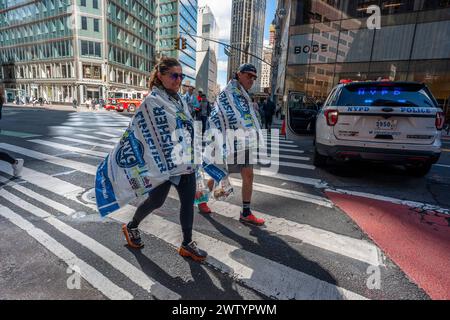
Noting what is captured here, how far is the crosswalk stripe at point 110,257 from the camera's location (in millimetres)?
2138

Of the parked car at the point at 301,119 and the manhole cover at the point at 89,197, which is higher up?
the parked car at the point at 301,119

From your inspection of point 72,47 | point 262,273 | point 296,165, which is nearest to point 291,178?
point 296,165

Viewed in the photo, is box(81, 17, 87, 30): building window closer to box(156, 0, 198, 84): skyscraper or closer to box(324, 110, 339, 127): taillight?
box(156, 0, 198, 84): skyscraper

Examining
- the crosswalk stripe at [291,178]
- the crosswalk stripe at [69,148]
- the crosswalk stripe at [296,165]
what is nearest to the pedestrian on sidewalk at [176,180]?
the crosswalk stripe at [291,178]

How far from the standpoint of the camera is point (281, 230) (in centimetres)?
326

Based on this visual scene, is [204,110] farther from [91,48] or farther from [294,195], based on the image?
[91,48]

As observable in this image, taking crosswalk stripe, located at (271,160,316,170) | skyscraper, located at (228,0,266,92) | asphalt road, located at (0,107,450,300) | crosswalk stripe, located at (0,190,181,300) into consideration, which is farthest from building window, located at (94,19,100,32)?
skyscraper, located at (228,0,266,92)

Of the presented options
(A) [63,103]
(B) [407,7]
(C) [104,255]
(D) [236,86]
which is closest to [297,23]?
(B) [407,7]

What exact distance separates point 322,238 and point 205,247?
4.56 feet

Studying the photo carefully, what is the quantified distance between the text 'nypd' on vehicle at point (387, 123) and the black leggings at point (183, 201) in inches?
148

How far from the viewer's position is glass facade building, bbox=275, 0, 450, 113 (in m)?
19.5

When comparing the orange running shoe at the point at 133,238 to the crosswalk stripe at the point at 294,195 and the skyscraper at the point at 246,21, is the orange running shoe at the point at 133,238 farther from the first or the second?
the skyscraper at the point at 246,21

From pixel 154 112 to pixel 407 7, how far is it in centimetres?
2582

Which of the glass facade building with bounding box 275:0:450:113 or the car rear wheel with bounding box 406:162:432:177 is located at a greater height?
the glass facade building with bounding box 275:0:450:113
